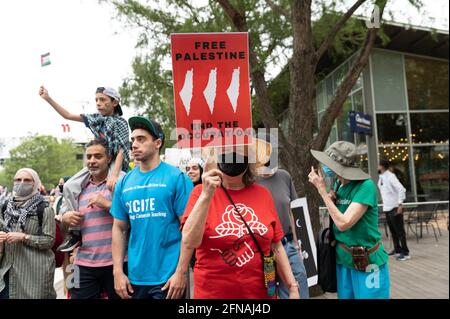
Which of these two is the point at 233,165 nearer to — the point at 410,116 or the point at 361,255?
the point at 361,255

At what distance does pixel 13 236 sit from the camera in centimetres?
300

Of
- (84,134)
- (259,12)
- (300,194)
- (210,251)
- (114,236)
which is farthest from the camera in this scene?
(259,12)

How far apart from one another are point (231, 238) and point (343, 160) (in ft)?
3.96

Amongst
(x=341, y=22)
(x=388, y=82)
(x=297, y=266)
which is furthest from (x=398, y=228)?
(x=388, y=82)

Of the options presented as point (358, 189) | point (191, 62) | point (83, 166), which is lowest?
point (358, 189)

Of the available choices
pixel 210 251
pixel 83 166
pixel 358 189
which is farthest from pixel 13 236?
pixel 358 189

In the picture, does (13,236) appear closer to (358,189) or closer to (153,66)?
(358,189)

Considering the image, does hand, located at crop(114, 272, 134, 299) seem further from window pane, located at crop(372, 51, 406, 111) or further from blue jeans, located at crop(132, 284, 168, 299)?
window pane, located at crop(372, 51, 406, 111)

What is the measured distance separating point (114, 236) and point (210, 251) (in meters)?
0.85

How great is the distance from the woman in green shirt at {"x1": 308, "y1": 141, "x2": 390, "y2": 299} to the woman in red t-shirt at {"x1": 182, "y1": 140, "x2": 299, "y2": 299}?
71cm

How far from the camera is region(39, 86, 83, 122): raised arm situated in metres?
3.04

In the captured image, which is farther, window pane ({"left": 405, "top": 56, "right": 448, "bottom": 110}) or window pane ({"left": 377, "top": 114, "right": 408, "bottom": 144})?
window pane ({"left": 405, "top": 56, "right": 448, "bottom": 110})

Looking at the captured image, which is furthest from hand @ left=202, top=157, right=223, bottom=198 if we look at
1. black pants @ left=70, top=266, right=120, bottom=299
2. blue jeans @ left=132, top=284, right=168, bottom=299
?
black pants @ left=70, top=266, right=120, bottom=299

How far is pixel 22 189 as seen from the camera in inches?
122
